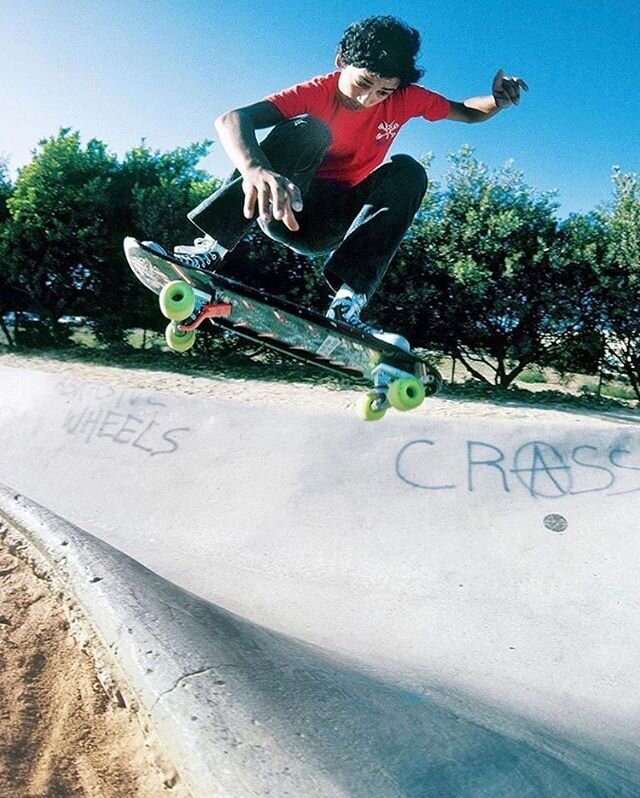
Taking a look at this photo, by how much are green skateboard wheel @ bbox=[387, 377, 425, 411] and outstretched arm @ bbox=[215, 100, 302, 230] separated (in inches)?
56.5

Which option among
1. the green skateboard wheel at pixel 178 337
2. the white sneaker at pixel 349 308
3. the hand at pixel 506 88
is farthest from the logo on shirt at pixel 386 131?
the green skateboard wheel at pixel 178 337

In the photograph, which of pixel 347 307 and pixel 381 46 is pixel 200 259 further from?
pixel 381 46

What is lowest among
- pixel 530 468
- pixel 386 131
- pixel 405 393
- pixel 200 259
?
pixel 530 468

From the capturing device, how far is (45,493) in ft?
17.9

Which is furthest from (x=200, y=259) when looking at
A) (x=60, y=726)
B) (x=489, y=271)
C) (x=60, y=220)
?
(x=60, y=220)

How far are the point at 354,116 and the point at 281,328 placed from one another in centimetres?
119

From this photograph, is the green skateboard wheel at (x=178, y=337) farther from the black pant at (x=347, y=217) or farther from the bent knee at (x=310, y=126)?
the bent knee at (x=310, y=126)

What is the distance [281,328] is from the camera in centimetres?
Result: 354

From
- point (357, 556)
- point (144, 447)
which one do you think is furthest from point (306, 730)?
point (144, 447)

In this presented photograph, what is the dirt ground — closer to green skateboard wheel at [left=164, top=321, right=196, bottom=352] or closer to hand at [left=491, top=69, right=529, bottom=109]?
green skateboard wheel at [left=164, top=321, right=196, bottom=352]

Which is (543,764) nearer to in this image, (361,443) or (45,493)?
(361,443)

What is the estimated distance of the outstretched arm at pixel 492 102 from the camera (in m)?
2.95

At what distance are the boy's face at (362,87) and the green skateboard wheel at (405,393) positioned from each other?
1.51 m

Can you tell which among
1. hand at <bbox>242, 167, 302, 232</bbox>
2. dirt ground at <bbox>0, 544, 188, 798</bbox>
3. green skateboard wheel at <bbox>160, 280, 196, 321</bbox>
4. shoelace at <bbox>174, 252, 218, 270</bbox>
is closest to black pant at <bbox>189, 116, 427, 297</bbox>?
shoelace at <bbox>174, 252, 218, 270</bbox>
